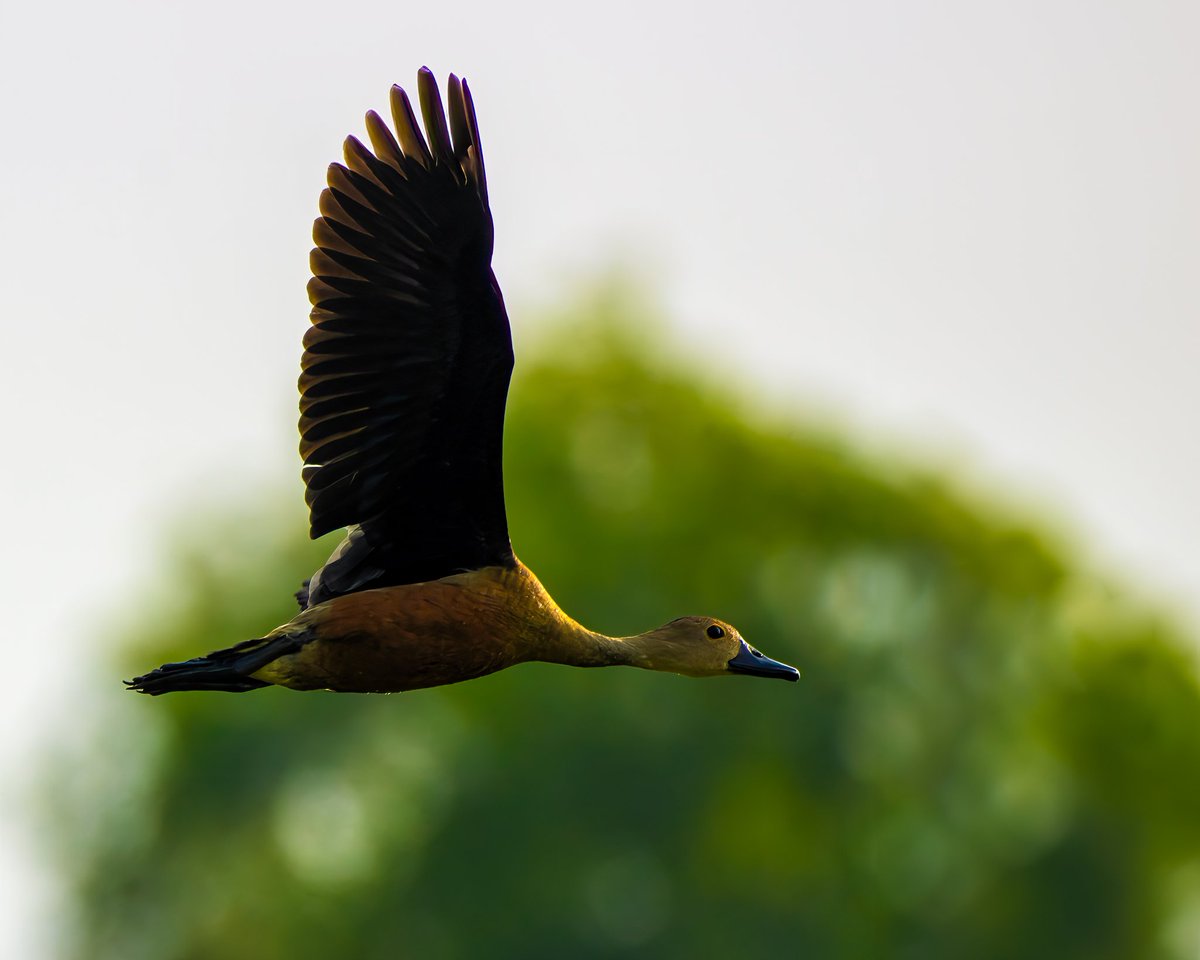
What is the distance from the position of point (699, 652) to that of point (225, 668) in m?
2.52

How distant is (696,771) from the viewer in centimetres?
2544

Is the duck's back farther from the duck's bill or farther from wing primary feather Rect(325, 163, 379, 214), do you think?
wing primary feather Rect(325, 163, 379, 214)

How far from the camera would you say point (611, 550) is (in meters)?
26.7

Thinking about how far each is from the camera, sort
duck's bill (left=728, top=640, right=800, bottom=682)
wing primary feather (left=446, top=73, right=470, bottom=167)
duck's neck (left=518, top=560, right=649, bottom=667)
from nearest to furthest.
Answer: wing primary feather (left=446, top=73, right=470, bottom=167) < duck's neck (left=518, top=560, right=649, bottom=667) < duck's bill (left=728, top=640, right=800, bottom=682)

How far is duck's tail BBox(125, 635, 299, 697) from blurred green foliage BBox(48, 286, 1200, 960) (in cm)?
1506

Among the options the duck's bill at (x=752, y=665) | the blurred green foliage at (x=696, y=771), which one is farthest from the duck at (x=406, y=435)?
the blurred green foliage at (x=696, y=771)

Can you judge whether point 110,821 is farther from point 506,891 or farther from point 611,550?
point 611,550

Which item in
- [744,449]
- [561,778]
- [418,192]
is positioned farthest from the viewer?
[744,449]

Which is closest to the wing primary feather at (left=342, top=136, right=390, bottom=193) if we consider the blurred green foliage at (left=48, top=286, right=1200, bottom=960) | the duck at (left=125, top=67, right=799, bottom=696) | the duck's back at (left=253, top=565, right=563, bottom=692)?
the duck at (left=125, top=67, right=799, bottom=696)

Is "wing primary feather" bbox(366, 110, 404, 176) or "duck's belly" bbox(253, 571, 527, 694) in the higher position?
"wing primary feather" bbox(366, 110, 404, 176)

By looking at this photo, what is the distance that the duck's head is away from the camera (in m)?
11.0

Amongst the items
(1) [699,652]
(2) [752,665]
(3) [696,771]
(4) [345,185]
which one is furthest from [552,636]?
(3) [696,771]

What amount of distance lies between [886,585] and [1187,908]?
5.25 m

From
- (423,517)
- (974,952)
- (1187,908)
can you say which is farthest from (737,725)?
(423,517)
